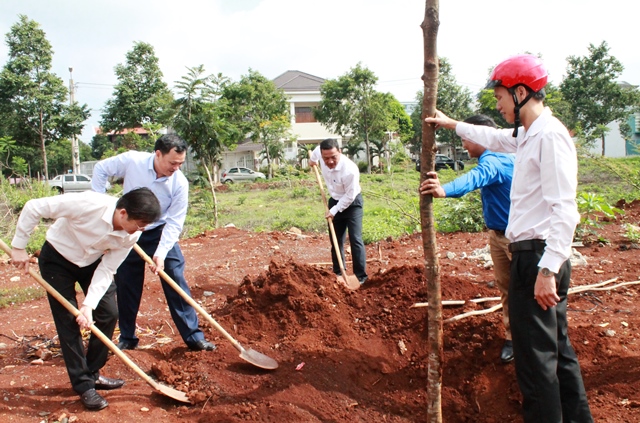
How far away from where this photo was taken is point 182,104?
35.1ft

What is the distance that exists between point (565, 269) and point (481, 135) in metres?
0.88

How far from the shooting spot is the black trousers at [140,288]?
3916 millimetres

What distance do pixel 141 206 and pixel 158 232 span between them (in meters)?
1.22

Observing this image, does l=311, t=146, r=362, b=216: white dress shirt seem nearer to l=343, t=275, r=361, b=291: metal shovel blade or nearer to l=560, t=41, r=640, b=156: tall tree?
l=343, t=275, r=361, b=291: metal shovel blade

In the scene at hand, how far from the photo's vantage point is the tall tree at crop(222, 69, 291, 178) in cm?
2881

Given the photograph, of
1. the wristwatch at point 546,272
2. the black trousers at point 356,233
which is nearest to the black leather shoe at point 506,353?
the wristwatch at point 546,272

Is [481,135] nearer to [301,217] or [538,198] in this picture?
[538,198]

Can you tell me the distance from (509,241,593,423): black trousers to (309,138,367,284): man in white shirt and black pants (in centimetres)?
321

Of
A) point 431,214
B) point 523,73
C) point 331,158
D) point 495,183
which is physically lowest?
point 431,214

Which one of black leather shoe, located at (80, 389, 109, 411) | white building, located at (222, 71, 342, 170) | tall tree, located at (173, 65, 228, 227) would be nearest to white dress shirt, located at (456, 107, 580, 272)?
black leather shoe, located at (80, 389, 109, 411)

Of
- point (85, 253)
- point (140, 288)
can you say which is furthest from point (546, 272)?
point (140, 288)

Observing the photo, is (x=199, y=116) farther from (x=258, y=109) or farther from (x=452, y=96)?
(x=452, y=96)

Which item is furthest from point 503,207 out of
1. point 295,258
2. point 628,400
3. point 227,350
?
point 295,258

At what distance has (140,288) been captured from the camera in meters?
4.10
